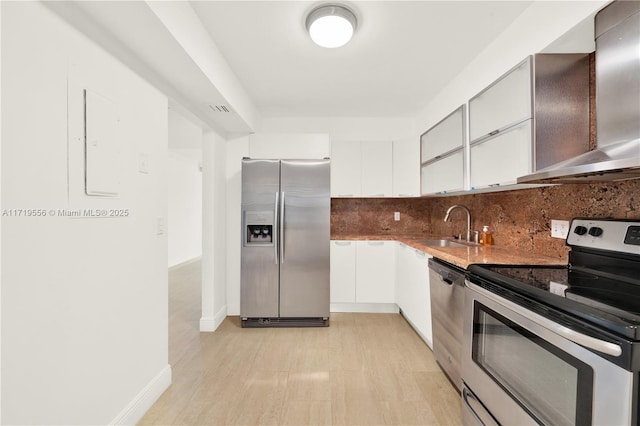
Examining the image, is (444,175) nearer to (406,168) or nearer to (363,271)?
(406,168)

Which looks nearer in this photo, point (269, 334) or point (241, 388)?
Answer: point (241, 388)

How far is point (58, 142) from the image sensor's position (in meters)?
1.17

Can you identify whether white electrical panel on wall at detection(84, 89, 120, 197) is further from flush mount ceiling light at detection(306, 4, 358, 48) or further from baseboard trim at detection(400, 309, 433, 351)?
baseboard trim at detection(400, 309, 433, 351)

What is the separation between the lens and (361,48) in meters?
2.13

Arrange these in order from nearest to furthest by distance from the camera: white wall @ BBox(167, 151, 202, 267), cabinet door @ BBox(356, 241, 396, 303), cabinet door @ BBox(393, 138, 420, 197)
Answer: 1. cabinet door @ BBox(356, 241, 396, 303)
2. cabinet door @ BBox(393, 138, 420, 197)
3. white wall @ BBox(167, 151, 202, 267)

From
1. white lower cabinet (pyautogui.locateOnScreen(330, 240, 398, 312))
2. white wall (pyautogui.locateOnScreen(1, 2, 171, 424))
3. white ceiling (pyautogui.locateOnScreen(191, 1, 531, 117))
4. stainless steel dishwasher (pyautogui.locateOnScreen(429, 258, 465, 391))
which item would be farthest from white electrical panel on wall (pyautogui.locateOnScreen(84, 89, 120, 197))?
white lower cabinet (pyautogui.locateOnScreen(330, 240, 398, 312))

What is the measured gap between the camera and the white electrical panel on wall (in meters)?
1.30

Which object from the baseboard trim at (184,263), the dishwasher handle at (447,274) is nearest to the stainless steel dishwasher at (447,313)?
the dishwasher handle at (447,274)

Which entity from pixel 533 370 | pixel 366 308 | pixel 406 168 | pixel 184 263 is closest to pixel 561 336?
pixel 533 370

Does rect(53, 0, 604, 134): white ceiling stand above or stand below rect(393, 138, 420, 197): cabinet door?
above

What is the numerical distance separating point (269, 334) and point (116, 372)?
1494 mm

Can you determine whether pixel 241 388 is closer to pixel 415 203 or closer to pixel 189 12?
pixel 189 12

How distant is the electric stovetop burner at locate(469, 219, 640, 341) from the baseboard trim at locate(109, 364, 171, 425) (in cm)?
208

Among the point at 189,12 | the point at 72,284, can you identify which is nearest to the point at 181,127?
the point at 189,12
